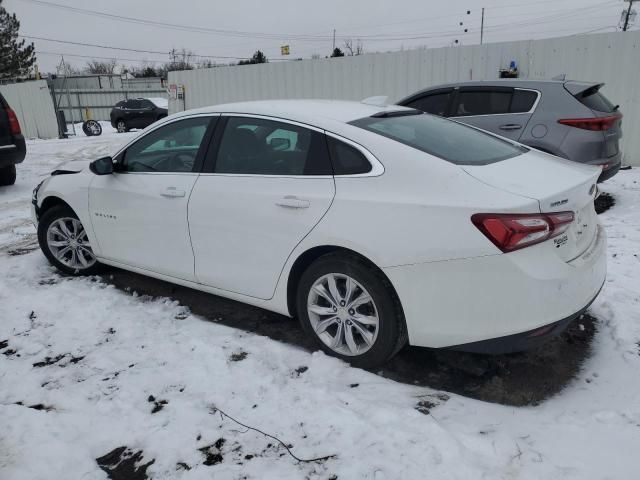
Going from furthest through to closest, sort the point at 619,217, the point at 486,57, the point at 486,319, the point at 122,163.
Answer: the point at 486,57
the point at 619,217
the point at 122,163
the point at 486,319

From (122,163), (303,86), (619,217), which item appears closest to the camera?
(122,163)

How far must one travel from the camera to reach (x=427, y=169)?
105 inches

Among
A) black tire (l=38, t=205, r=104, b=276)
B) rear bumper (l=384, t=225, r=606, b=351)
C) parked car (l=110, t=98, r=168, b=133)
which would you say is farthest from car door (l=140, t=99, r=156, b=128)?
rear bumper (l=384, t=225, r=606, b=351)

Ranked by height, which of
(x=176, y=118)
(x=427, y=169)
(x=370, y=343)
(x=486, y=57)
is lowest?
(x=370, y=343)

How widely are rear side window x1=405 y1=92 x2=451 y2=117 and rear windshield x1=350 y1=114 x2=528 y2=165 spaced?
354 cm

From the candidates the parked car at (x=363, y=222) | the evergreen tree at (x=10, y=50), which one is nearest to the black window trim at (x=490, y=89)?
the parked car at (x=363, y=222)

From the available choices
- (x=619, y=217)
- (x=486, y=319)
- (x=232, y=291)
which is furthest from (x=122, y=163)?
(x=619, y=217)

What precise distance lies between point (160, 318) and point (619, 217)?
17.4ft

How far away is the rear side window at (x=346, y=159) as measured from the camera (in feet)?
9.41

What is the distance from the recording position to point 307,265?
10.2 feet

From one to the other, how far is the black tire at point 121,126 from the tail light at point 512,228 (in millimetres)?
22562

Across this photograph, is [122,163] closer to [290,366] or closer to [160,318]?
[160,318]

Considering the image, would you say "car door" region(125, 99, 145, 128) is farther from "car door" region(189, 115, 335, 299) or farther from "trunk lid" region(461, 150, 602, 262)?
"trunk lid" region(461, 150, 602, 262)

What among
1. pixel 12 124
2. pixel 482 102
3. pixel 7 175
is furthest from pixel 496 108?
pixel 7 175
